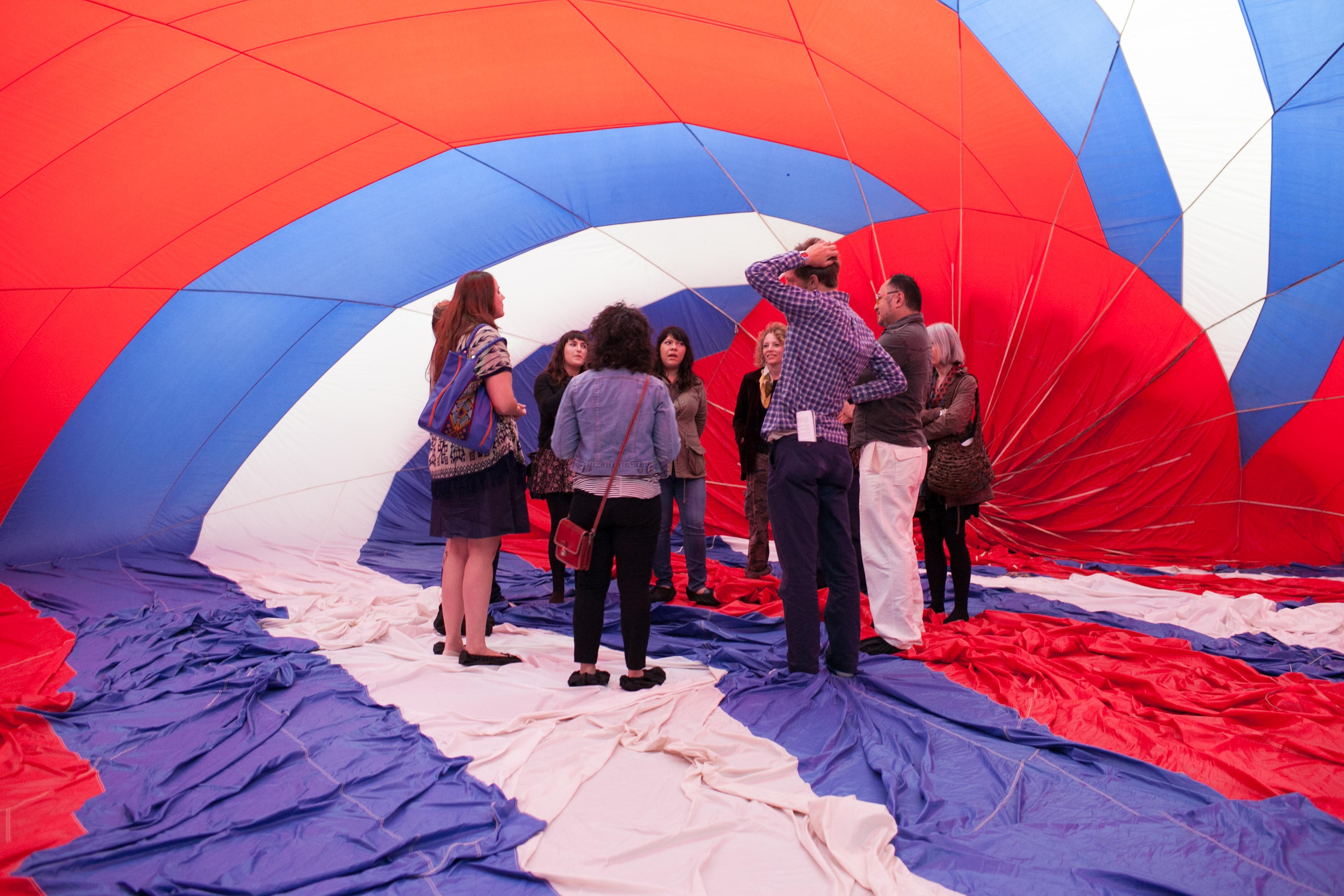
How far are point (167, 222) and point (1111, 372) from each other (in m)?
5.91

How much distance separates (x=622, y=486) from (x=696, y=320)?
428 centimetres

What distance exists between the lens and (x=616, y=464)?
2.87 m

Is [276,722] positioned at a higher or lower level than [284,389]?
lower

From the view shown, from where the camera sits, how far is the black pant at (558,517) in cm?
427

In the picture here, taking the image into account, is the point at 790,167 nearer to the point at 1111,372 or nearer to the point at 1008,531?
the point at 1111,372

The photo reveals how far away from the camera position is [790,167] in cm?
524

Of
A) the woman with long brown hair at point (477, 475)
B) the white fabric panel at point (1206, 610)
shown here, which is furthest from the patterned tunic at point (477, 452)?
the white fabric panel at point (1206, 610)

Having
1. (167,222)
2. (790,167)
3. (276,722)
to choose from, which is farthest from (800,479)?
(167,222)

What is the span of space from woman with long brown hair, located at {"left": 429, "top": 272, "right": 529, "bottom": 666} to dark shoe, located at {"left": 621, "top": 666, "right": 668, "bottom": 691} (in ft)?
1.99

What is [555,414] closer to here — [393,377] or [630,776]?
[630,776]

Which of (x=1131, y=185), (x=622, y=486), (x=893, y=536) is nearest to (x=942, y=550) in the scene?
(x=893, y=536)

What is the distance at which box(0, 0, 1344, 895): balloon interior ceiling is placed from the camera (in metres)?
1.96

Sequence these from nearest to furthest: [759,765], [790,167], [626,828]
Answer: [626,828], [759,765], [790,167]

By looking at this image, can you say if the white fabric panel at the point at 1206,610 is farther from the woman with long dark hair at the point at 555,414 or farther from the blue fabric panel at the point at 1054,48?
the blue fabric panel at the point at 1054,48
